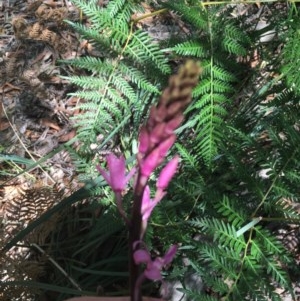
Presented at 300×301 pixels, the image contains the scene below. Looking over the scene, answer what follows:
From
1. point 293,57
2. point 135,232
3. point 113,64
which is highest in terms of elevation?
point 135,232

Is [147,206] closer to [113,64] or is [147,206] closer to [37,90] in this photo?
[113,64]

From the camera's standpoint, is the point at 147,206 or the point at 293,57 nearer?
the point at 147,206

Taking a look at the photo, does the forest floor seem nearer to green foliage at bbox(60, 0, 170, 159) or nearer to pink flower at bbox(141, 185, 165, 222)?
green foliage at bbox(60, 0, 170, 159)

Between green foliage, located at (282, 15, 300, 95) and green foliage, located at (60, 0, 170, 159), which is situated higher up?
green foliage, located at (282, 15, 300, 95)

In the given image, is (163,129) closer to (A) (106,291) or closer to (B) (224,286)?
(B) (224,286)

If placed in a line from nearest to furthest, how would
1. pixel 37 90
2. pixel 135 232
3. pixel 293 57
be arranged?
pixel 135 232 → pixel 293 57 → pixel 37 90

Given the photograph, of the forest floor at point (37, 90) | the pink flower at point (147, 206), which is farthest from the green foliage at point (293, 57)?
the pink flower at point (147, 206)

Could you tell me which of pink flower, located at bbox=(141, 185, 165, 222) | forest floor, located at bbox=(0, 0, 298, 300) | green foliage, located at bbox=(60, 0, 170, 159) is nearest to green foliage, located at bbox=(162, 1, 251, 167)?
green foliage, located at bbox=(60, 0, 170, 159)

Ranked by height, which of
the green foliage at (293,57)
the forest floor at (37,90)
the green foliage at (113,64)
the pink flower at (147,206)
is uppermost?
the pink flower at (147,206)

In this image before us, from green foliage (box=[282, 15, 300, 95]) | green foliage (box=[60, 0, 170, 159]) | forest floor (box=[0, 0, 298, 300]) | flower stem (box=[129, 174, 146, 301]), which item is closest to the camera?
flower stem (box=[129, 174, 146, 301])

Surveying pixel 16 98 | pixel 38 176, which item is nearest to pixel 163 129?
pixel 38 176

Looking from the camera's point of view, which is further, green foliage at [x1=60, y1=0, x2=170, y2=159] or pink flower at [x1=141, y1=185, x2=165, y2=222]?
green foliage at [x1=60, y1=0, x2=170, y2=159]

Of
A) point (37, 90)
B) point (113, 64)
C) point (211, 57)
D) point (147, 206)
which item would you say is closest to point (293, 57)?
point (211, 57)

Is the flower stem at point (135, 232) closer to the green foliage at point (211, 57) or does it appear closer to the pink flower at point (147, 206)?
the pink flower at point (147, 206)
